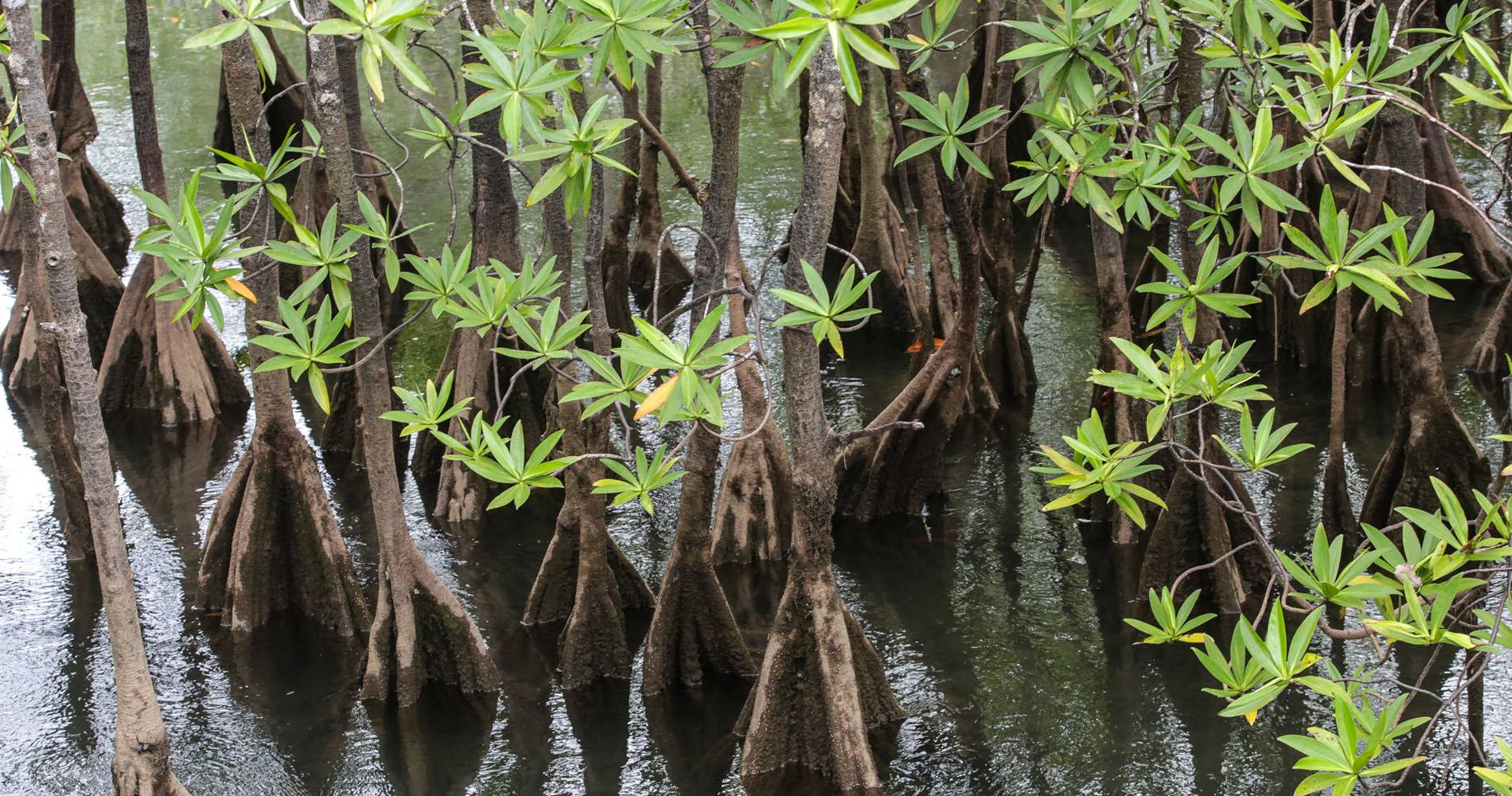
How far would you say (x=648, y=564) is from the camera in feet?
21.4

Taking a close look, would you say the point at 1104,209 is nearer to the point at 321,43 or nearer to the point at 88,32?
the point at 321,43

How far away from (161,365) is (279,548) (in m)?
2.88

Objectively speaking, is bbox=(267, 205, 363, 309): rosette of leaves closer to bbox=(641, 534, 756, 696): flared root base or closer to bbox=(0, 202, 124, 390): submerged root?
bbox=(641, 534, 756, 696): flared root base

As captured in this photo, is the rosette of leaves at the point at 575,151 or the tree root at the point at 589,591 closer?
the rosette of leaves at the point at 575,151

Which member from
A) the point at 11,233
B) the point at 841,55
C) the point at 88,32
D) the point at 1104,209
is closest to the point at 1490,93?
the point at 1104,209

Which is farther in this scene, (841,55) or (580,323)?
(580,323)

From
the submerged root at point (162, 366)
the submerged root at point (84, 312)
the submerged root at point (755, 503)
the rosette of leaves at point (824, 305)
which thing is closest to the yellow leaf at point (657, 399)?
the rosette of leaves at point (824, 305)

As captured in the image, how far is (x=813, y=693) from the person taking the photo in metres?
4.68

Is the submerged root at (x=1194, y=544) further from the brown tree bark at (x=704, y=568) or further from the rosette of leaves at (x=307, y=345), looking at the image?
the rosette of leaves at (x=307, y=345)

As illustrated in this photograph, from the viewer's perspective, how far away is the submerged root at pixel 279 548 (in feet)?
19.3

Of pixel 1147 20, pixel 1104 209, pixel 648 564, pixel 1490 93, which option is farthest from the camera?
pixel 648 564

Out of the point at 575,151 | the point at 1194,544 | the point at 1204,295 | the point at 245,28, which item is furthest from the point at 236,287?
the point at 1194,544

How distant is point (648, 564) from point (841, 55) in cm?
436

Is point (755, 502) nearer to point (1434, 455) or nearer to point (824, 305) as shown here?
point (824, 305)
